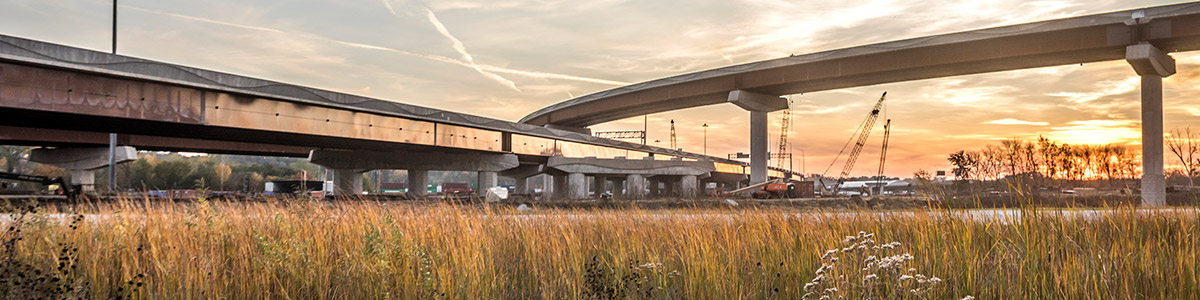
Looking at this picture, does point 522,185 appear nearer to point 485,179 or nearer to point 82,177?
point 485,179

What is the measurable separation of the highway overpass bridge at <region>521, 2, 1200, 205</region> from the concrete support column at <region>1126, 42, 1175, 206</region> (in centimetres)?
4

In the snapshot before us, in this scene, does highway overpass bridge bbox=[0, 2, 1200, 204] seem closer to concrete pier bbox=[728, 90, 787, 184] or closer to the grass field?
concrete pier bbox=[728, 90, 787, 184]

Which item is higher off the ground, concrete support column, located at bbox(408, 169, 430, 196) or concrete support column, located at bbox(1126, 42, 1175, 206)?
concrete support column, located at bbox(1126, 42, 1175, 206)

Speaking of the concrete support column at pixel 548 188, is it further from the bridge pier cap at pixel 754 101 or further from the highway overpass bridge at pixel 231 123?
the bridge pier cap at pixel 754 101

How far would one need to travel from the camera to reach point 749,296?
615cm

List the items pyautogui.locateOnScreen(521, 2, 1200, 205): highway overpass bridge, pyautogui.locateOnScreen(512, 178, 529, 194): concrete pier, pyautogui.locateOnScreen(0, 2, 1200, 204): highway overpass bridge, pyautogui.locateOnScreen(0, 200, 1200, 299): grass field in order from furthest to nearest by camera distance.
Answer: pyautogui.locateOnScreen(512, 178, 529, 194): concrete pier → pyautogui.locateOnScreen(521, 2, 1200, 205): highway overpass bridge → pyautogui.locateOnScreen(0, 2, 1200, 204): highway overpass bridge → pyautogui.locateOnScreen(0, 200, 1200, 299): grass field

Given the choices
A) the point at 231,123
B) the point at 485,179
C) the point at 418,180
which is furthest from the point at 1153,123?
the point at 231,123

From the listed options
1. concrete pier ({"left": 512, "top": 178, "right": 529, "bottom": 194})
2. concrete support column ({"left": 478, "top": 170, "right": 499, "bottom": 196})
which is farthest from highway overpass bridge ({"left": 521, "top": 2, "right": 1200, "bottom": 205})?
concrete pier ({"left": 512, "top": 178, "right": 529, "bottom": 194})

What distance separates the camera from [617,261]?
24.2 ft

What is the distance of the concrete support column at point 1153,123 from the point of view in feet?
122

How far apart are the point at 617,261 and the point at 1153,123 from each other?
41428mm

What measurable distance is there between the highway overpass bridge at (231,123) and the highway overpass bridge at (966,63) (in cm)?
637

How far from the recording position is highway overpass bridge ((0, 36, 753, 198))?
25609 millimetres

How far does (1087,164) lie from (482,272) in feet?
301
